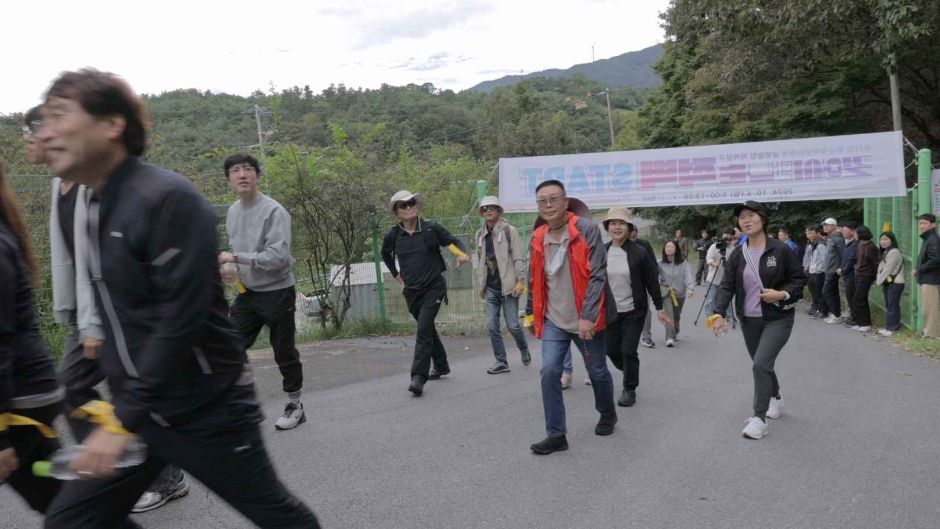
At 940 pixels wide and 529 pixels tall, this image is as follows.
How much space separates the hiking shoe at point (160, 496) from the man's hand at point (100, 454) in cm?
229

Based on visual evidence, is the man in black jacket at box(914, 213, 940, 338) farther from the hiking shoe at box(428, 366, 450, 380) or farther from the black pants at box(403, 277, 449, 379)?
the black pants at box(403, 277, 449, 379)

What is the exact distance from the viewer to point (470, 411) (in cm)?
652

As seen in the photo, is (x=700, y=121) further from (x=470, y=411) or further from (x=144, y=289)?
(x=144, y=289)

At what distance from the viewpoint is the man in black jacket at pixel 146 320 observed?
214cm

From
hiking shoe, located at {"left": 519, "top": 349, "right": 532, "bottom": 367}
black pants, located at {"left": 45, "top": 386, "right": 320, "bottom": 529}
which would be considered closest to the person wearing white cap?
hiking shoe, located at {"left": 519, "top": 349, "right": 532, "bottom": 367}

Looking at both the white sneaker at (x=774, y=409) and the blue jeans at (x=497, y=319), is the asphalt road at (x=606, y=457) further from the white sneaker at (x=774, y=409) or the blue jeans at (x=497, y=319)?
the blue jeans at (x=497, y=319)

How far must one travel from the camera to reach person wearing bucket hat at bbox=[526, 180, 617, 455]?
525 centimetres

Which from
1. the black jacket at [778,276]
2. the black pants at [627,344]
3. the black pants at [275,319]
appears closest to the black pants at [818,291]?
the black pants at [627,344]

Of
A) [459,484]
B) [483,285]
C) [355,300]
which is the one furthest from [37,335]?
[355,300]

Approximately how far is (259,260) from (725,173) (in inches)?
372

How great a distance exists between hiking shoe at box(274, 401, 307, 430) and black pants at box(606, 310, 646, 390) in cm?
285

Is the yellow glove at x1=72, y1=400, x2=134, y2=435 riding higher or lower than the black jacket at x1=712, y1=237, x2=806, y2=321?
higher

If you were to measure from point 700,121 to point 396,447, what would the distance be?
26.9 metres

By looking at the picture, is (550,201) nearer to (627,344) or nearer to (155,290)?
(627,344)
